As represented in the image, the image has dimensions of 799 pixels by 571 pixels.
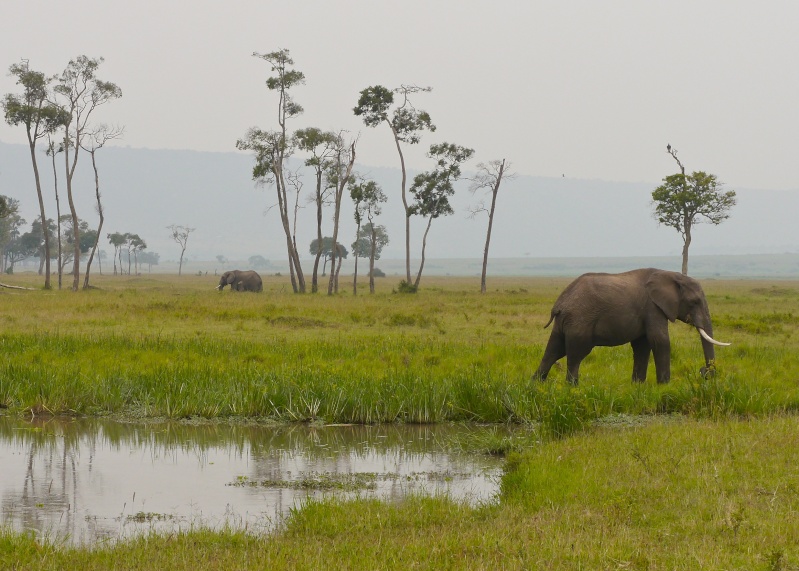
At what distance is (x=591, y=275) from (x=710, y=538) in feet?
32.7

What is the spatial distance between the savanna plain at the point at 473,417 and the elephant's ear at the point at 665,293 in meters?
1.22

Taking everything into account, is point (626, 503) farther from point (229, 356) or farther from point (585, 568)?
point (229, 356)

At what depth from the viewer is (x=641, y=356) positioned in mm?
17359

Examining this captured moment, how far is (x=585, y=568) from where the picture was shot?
6844 millimetres

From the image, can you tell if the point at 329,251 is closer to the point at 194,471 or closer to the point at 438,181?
the point at 438,181

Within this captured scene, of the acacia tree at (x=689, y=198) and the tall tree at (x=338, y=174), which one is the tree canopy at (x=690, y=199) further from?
the tall tree at (x=338, y=174)

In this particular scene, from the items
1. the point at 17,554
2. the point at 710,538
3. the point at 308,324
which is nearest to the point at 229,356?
the point at 308,324

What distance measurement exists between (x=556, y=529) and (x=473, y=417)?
681 centimetres

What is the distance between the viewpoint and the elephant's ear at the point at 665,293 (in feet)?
54.7

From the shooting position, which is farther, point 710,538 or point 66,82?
point 66,82

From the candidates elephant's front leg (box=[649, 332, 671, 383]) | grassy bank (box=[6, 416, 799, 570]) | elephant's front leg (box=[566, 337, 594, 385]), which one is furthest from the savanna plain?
elephant's front leg (box=[566, 337, 594, 385])

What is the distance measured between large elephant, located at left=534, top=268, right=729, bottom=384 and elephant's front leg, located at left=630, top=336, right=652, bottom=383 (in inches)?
0.7

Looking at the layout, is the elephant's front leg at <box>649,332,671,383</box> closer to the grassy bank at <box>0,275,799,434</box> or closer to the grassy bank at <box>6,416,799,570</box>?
the grassy bank at <box>0,275,799,434</box>

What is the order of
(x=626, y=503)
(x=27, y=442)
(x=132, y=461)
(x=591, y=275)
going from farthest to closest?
1. (x=591, y=275)
2. (x=27, y=442)
3. (x=132, y=461)
4. (x=626, y=503)
